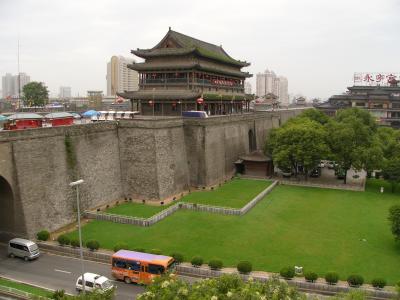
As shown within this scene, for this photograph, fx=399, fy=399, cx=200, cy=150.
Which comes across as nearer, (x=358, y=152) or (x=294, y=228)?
(x=294, y=228)

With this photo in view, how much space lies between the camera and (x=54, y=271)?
69.8 ft

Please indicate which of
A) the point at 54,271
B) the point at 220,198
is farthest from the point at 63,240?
the point at 220,198

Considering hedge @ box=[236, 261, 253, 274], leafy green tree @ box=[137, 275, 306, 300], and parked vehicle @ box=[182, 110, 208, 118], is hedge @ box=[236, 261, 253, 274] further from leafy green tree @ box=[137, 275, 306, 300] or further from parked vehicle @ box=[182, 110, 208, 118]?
parked vehicle @ box=[182, 110, 208, 118]

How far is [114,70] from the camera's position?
126312 mm

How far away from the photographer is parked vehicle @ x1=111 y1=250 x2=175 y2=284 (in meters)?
19.8

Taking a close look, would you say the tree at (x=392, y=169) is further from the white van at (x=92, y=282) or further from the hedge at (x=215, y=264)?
the white van at (x=92, y=282)

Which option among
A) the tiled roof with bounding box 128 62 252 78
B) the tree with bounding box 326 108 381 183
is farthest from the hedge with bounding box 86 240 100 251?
the tree with bounding box 326 108 381 183

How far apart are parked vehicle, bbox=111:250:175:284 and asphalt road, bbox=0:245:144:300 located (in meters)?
0.48

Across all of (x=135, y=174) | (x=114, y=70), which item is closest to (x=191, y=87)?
(x=135, y=174)

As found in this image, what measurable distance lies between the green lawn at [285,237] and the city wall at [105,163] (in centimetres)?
337

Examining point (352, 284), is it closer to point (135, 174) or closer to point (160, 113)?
point (135, 174)

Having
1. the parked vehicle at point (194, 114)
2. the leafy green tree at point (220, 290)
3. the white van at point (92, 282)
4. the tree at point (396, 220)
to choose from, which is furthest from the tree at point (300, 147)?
the leafy green tree at point (220, 290)

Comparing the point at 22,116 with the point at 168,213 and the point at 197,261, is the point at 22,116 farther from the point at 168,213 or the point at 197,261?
the point at 197,261

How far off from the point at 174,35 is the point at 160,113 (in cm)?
878
